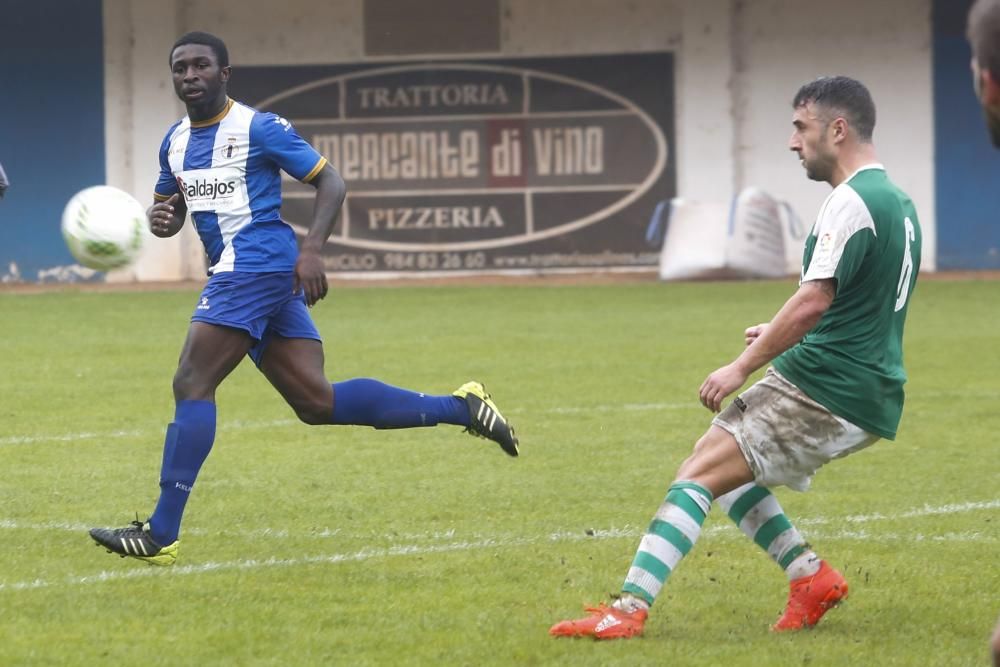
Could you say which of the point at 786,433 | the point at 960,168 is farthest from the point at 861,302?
the point at 960,168

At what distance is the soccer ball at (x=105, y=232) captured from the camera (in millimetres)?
7637

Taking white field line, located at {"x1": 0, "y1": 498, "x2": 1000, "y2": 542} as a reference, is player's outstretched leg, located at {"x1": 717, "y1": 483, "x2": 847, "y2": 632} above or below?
above

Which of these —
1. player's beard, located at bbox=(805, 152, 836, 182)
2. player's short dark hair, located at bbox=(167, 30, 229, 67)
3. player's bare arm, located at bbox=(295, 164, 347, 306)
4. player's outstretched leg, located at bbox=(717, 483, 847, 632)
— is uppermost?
player's short dark hair, located at bbox=(167, 30, 229, 67)

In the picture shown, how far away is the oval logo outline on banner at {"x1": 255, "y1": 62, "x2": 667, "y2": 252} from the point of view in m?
23.5

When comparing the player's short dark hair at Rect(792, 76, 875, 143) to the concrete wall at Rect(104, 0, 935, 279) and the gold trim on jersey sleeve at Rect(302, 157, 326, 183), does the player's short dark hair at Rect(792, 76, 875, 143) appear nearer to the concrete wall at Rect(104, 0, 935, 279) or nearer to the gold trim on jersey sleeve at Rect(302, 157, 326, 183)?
the gold trim on jersey sleeve at Rect(302, 157, 326, 183)

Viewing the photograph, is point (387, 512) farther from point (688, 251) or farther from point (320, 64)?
point (320, 64)

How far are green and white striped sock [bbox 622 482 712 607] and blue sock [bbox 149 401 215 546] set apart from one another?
1.94 metres

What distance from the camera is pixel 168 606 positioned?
5.83m

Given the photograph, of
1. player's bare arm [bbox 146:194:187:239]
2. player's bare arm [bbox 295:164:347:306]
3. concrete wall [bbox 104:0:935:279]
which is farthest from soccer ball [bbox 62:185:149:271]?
concrete wall [bbox 104:0:935:279]

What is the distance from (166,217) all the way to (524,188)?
16.5 m

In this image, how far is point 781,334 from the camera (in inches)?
198

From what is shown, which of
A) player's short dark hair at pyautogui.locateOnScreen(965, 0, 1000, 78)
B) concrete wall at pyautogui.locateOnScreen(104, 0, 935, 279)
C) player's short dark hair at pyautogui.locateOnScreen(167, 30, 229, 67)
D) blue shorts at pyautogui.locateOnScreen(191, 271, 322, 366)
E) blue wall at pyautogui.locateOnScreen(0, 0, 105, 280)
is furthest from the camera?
blue wall at pyautogui.locateOnScreen(0, 0, 105, 280)

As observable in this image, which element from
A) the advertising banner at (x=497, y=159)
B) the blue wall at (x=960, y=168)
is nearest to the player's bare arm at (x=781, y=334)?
the advertising banner at (x=497, y=159)

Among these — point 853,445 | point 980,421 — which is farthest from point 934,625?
point 980,421
